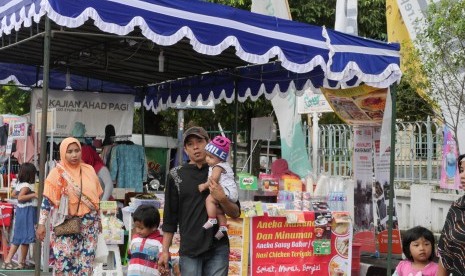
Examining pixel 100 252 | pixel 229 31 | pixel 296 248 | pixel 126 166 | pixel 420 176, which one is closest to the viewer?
pixel 100 252

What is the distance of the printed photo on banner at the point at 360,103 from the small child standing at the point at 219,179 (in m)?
4.85

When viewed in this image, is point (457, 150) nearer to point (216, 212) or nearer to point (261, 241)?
point (261, 241)

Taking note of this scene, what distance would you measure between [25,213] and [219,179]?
18.6ft

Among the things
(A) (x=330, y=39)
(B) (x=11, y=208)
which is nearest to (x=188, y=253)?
(A) (x=330, y=39)

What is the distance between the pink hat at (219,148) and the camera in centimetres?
546

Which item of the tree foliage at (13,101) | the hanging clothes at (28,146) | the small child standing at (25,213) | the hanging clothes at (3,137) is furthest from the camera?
the tree foliage at (13,101)

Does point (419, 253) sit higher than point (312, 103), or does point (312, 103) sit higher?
point (312, 103)

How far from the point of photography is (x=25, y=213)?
33.7 feet

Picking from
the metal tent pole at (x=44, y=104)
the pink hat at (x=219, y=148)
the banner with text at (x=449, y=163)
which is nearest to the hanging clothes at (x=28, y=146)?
the metal tent pole at (x=44, y=104)

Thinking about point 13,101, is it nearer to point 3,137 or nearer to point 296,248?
point 3,137

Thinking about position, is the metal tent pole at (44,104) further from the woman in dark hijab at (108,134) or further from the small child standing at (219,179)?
the woman in dark hijab at (108,134)

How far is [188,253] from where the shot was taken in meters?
5.50

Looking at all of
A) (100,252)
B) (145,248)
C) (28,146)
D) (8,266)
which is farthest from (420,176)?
(145,248)

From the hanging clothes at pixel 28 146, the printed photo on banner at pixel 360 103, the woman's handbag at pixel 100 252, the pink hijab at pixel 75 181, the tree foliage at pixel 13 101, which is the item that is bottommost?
the woman's handbag at pixel 100 252
